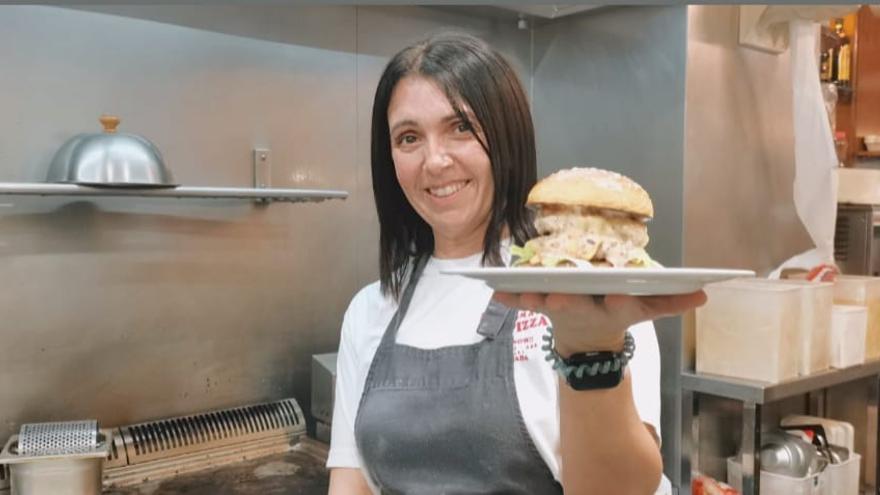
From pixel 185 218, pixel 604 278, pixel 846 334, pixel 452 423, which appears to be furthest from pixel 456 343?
pixel 846 334

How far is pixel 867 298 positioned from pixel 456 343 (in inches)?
68.1

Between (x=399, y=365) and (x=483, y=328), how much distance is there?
0.52 ft

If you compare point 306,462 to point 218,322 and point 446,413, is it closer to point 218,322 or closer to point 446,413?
point 218,322

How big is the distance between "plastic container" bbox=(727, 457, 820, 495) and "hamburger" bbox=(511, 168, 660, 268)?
4.89ft

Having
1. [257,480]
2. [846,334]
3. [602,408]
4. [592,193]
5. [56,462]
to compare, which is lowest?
[257,480]

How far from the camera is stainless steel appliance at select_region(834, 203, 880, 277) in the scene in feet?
9.52

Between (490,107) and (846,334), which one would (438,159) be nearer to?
(490,107)

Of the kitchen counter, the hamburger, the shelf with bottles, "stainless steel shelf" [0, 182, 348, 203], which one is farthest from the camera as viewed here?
the shelf with bottles

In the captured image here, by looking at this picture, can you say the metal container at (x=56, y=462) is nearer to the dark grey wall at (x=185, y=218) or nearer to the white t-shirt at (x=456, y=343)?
the dark grey wall at (x=185, y=218)

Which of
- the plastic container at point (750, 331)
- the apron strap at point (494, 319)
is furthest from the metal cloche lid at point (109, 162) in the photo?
the plastic container at point (750, 331)

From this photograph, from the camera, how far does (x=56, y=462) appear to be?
1653mm

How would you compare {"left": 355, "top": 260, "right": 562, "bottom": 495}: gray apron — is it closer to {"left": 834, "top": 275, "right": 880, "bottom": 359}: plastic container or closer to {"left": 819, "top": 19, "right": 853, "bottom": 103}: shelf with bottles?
{"left": 834, "top": 275, "right": 880, "bottom": 359}: plastic container

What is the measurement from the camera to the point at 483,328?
1212 millimetres

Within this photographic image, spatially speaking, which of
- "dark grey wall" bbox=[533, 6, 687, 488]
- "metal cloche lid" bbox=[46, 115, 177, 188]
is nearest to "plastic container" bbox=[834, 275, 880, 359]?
"dark grey wall" bbox=[533, 6, 687, 488]
